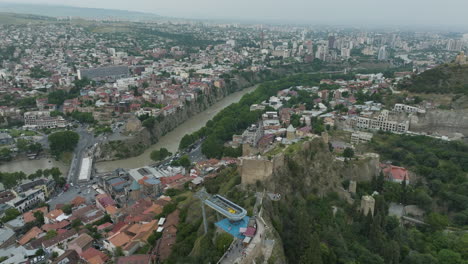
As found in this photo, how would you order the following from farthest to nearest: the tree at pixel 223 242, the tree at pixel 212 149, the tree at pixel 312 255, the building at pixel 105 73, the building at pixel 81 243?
the building at pixel 105 73 → the tree at pixel 212 149 → the building at pixel 81 243 → the tree at pixel 223 242 → the tree at pixel 312 255

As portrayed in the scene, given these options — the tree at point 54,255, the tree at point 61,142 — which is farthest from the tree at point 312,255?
the tree at point 61,142

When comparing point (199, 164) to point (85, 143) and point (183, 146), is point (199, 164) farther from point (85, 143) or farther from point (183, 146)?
point (85, 143)

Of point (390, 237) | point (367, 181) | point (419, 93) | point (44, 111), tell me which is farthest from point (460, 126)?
point (44, 111)

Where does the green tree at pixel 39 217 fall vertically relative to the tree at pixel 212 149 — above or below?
below

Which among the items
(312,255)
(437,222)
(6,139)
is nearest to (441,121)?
(437,222)

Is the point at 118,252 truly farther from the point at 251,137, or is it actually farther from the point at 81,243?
the point at 251,137

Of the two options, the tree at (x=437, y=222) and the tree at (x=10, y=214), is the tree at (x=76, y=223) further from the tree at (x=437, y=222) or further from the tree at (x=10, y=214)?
the tree at (x=437, y=222)
